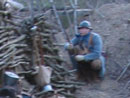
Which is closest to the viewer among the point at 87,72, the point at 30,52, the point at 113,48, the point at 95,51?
the point at 30,52

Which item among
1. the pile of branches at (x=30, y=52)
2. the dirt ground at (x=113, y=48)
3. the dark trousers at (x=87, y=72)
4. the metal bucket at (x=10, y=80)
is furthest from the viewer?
the dark trousers at (x=87, y=72)

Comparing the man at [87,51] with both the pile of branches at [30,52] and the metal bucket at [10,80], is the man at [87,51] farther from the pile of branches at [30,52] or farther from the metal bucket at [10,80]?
the metal bucket at [10,80]

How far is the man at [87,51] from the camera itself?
7000 mm

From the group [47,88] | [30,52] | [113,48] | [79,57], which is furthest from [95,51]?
[113,48]

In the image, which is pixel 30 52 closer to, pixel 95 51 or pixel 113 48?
pixel 95 51

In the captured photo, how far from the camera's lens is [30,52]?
6.15m

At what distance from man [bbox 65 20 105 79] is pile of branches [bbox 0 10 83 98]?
1.66 ft

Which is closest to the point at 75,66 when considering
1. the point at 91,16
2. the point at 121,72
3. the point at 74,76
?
the point at 74,76

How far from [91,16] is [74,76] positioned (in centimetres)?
332

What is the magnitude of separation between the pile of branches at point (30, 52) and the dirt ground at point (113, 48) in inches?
20.1

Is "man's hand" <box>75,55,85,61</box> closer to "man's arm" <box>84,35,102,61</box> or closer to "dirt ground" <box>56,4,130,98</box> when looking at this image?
"man's arm" <box>84,35,102,61</box>

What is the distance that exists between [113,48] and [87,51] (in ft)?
5.49

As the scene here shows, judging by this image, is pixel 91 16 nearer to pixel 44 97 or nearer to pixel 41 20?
pixel 41 20

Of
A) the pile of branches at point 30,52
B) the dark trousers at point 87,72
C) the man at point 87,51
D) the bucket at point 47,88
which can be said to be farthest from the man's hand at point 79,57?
the bucket at point 47,88
